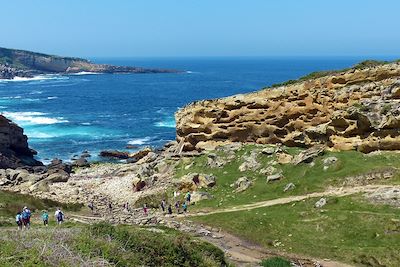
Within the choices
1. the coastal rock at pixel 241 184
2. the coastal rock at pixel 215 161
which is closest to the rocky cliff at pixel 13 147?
the coastal rock at pixel 215 161

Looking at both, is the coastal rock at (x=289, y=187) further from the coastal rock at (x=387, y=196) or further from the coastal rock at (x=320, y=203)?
the coastal rock at (x=387, y=196)

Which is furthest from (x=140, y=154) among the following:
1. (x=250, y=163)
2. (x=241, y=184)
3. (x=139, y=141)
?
(x=241, y=184)

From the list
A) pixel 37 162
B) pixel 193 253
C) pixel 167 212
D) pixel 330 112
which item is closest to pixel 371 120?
pixel 330 112

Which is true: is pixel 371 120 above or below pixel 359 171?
above

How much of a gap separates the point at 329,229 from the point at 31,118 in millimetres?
110931

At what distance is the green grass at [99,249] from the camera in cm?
1794

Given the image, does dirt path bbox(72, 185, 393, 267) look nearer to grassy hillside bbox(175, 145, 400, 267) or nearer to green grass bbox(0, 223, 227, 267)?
grassy hillside bbox(175, 145, 400, 267)

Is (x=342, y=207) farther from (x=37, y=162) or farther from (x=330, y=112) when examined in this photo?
(x=37, y=162)

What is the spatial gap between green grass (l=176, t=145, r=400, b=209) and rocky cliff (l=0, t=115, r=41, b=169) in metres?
43.9

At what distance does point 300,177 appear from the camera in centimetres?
4341

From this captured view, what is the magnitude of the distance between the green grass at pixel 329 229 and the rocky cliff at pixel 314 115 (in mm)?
12144

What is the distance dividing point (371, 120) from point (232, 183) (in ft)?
47.9

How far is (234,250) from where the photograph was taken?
32312 mm

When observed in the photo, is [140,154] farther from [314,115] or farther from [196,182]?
[314,115]
